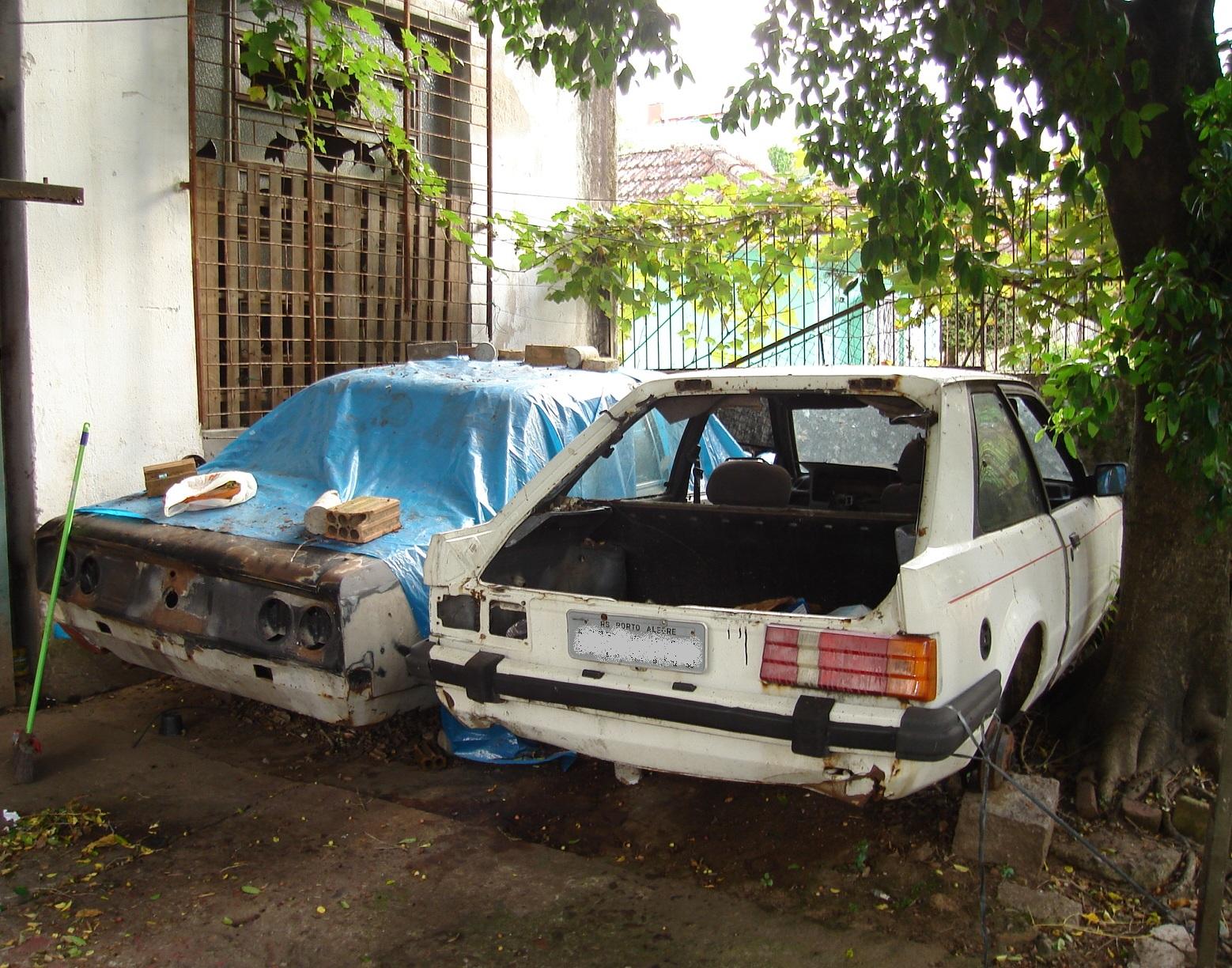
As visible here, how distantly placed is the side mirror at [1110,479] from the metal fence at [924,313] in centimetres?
59

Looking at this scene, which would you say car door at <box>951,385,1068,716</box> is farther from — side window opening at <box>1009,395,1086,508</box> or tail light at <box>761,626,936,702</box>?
side window opening at <box>1009,395,1086,508</box>

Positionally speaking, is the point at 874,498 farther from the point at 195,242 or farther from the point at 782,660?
the point at 195,242

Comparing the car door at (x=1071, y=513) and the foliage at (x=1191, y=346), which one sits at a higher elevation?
the foliage at (x=1191, y=346)

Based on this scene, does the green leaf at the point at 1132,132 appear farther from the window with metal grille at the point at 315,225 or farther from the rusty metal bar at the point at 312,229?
the window with metal grille at the point at 315,225

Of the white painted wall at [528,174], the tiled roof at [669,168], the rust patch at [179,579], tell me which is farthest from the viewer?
the tiled roof at [669,168]

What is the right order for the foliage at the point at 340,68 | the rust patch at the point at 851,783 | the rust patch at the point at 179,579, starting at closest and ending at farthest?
1. the rust patch at the point at 851,783
2. the rust patch at the point at 179,579
3. the foliage at the point at 340,68

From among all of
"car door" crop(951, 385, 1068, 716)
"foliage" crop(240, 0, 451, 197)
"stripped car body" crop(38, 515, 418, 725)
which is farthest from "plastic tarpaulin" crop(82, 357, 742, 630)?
"foliage" crop(240, 0, 451, 197)

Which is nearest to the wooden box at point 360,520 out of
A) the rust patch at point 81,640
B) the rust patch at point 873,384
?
the rust patch at point 81,640

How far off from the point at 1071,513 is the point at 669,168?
447 inches

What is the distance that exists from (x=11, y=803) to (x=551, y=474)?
2433 millimetres

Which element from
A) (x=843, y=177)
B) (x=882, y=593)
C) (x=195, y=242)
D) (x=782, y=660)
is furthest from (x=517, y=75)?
(x=782, y=660)

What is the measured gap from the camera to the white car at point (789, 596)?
2965 mm

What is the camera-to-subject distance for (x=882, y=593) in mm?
4016

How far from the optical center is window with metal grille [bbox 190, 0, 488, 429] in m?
6.58
